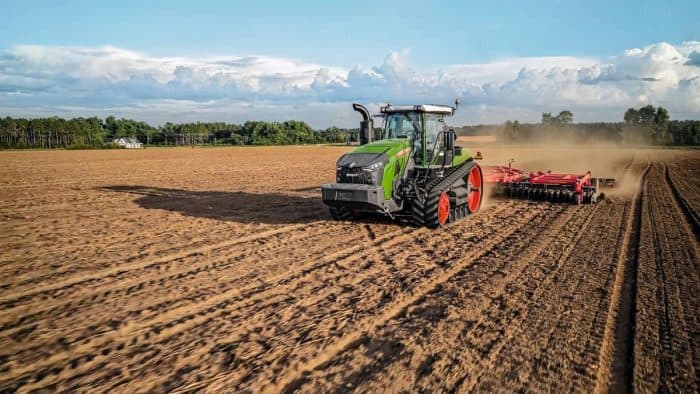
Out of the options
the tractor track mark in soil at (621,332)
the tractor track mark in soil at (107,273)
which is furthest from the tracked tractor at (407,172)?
the tractor track mark in soil at (621,332)

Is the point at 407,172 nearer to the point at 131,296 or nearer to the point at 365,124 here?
the point at 365,124

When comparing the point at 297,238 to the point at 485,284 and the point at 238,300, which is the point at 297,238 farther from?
the point at 485,284

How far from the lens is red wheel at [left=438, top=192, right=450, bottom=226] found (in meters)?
9.60

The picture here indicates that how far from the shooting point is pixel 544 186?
13.7m

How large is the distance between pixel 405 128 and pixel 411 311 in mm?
5556

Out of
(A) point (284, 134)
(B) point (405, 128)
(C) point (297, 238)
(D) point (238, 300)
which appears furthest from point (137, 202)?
(A) point (284, 134)

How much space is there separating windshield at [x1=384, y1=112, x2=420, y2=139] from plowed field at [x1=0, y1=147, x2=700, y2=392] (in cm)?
199

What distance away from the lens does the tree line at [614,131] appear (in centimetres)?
A: 5484

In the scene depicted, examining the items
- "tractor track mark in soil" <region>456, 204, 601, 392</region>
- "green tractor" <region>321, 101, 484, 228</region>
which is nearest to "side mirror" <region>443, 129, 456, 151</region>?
"green tractor" <region>321, 101, 484, 228</region>

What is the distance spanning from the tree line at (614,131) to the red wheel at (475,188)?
44.7 meters

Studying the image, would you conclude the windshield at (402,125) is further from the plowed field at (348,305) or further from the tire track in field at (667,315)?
the tire track in field at (667,315)

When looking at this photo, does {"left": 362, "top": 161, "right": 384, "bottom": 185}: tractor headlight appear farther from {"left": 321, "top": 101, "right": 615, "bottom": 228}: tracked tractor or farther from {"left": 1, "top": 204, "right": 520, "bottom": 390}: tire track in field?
{"left": 1, "top": 204, "right": 520, "bottom": 390}: tire track in field

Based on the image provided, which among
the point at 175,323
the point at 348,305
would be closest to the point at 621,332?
the point at 348,305

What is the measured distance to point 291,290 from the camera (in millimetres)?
5980
